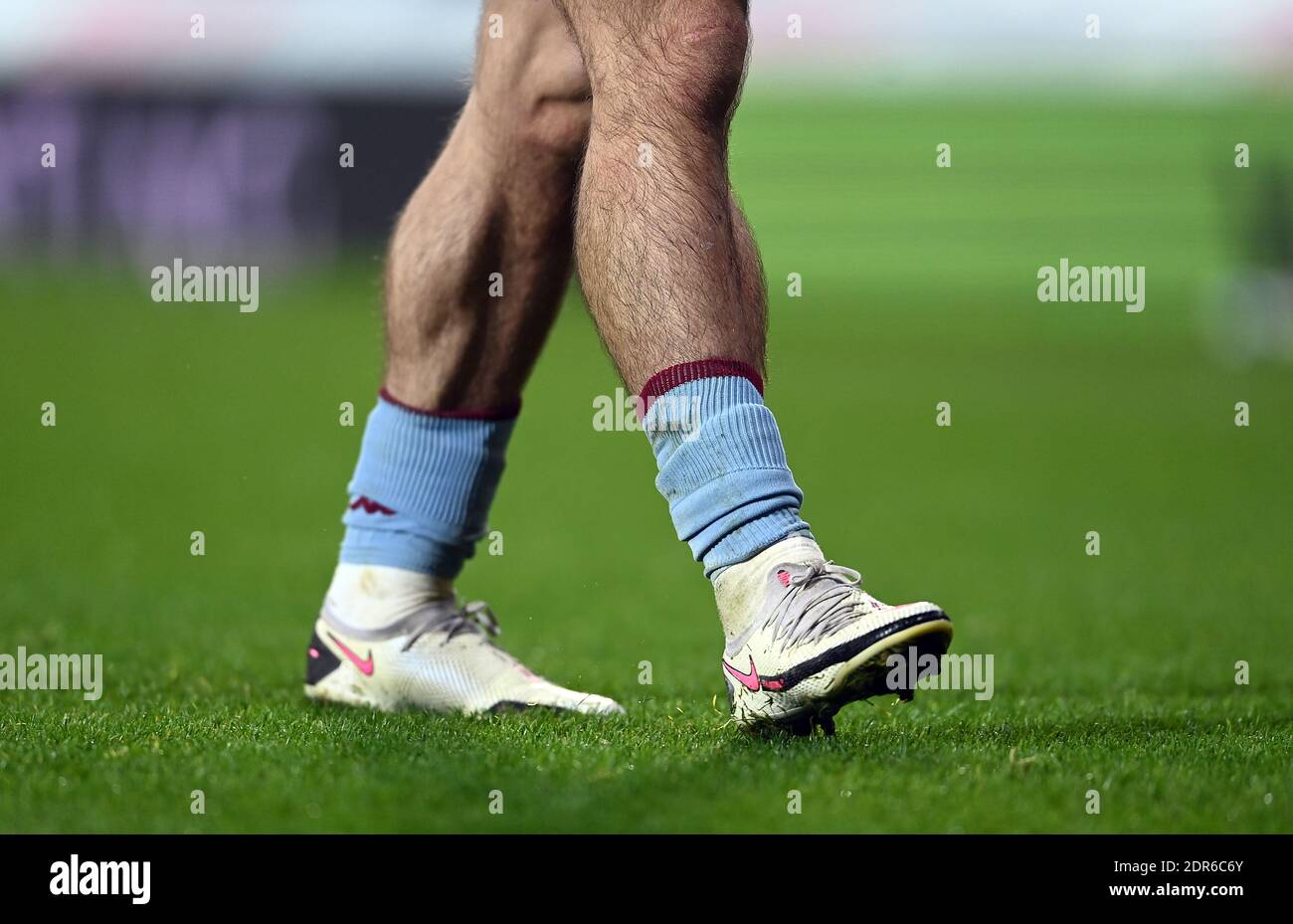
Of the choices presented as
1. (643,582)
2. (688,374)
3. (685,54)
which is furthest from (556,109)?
(643,582)

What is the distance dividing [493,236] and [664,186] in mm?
468

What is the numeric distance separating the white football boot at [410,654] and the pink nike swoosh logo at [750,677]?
362 mm

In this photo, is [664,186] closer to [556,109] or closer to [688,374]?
[688,374]

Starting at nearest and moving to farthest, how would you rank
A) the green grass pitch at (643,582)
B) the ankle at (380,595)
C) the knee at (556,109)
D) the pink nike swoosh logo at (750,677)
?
the green grass pitch at (643,582), the pink nike swoosh logo at (750,677), the knee at (556,109), the ankle at (380,595)

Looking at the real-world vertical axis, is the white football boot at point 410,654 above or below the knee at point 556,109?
below

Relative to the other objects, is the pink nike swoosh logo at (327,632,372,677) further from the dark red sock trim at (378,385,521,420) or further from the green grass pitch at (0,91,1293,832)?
the dark red sock trim at (378,385,521,420)

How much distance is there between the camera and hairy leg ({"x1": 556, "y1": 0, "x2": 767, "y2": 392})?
1.80 m

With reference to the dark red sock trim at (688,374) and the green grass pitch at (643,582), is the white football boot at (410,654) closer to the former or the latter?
the green grass pitch at (643,582)

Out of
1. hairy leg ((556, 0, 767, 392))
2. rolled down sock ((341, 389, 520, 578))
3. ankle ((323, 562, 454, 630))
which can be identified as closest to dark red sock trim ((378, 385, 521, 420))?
rolled down sock ((341, 389, 520, 578))

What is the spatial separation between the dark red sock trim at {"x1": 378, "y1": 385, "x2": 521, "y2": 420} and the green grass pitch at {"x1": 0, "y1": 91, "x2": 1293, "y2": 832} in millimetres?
439

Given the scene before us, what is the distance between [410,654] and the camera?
2189 millimetres

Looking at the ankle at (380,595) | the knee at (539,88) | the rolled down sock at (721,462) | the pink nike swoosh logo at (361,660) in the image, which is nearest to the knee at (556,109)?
the knee at (539,88)

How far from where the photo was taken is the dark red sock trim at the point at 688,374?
1.79 m
